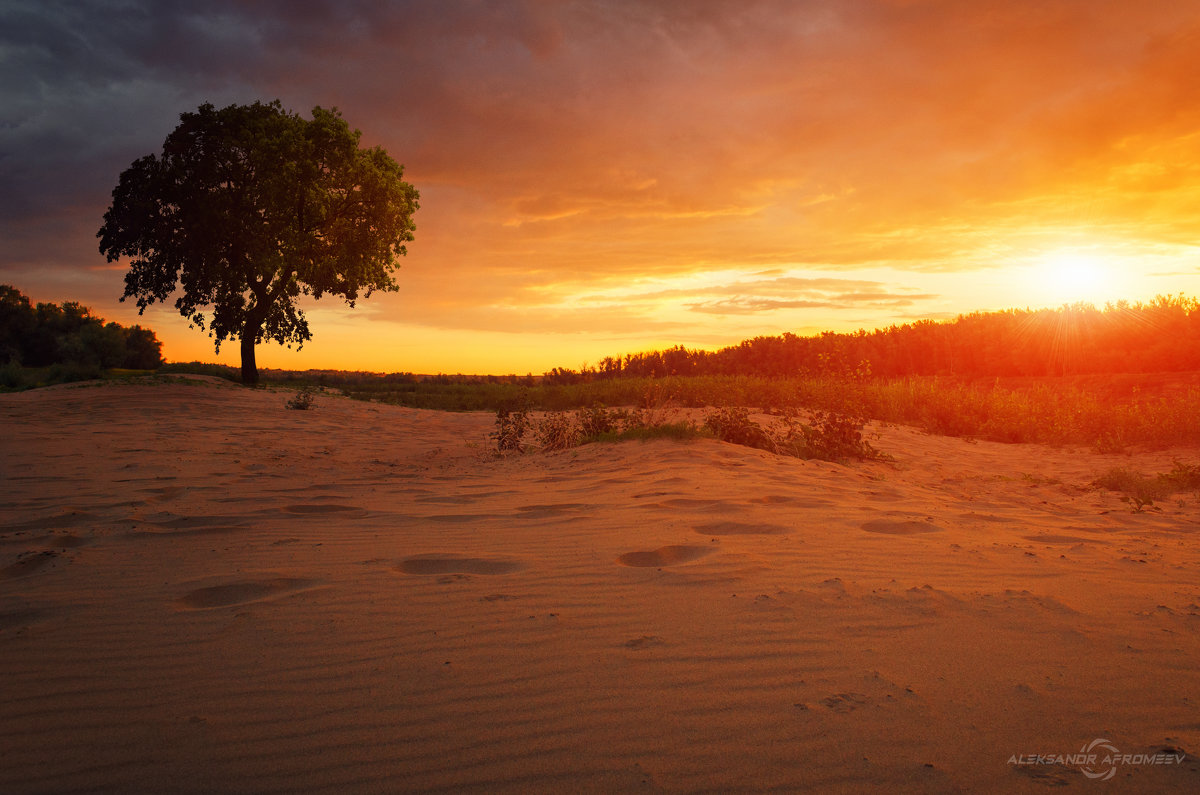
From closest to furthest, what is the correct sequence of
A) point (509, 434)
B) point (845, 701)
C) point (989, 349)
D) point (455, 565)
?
point (845, 701) < point (455, 565) < point (509, 434) < point (989, 349)

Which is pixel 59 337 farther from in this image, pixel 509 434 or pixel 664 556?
pixel 664 556

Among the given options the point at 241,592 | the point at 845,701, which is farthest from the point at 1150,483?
the point at 241,592

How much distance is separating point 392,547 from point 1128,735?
3406 mm

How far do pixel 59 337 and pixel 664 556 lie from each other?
3220 centimetres

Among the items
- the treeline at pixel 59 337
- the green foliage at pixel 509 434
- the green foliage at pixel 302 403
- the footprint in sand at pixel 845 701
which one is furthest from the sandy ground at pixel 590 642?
the treeline at pixel 59 337

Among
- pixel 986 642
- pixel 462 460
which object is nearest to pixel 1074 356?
pixel 462 460

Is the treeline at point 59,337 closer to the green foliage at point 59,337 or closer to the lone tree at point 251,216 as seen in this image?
the green foliage at point 59,337

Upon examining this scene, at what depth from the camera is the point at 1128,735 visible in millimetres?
1907

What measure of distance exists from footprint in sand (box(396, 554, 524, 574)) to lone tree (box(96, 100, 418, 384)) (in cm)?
1757

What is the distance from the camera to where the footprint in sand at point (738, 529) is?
13.3 feet

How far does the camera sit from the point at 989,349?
27.6 meters

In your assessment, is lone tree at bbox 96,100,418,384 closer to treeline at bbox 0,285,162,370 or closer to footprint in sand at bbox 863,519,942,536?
treeline at bbox 0,285,162,370

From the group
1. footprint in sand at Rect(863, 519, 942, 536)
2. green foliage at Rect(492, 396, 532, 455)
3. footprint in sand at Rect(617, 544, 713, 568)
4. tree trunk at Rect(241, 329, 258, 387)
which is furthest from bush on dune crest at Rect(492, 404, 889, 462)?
tree trunk at Rect(241, 329, 258, 387)

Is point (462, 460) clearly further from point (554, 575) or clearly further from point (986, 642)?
point (986, 642)
